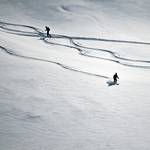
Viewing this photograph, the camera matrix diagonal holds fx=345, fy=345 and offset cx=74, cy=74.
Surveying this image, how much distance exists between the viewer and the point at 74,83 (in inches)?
606

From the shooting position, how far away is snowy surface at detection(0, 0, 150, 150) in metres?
10.8

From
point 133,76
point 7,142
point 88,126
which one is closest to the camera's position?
point 7,142

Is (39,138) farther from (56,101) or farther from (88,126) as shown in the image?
(56,101)

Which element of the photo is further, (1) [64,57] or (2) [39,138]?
(1) [64,57]

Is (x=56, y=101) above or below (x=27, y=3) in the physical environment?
below

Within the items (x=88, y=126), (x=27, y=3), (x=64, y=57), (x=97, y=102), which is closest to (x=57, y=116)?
(x=88, y=126)

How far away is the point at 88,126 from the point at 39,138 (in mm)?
1847

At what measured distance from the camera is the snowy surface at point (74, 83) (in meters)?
10.8

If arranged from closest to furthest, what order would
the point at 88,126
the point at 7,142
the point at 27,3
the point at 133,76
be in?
1. the point at 7,142
2. the point at 88,126
3. the point at 133,76
4. the point at 27,3

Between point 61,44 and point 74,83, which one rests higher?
point 61,44

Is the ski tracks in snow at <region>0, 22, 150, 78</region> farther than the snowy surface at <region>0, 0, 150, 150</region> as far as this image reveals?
Yes

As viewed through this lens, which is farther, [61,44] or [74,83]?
[61,44]

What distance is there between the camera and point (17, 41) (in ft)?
71.7

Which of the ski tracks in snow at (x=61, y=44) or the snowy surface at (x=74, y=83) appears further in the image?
the ski tracks in snow at (x=61, y=44)
